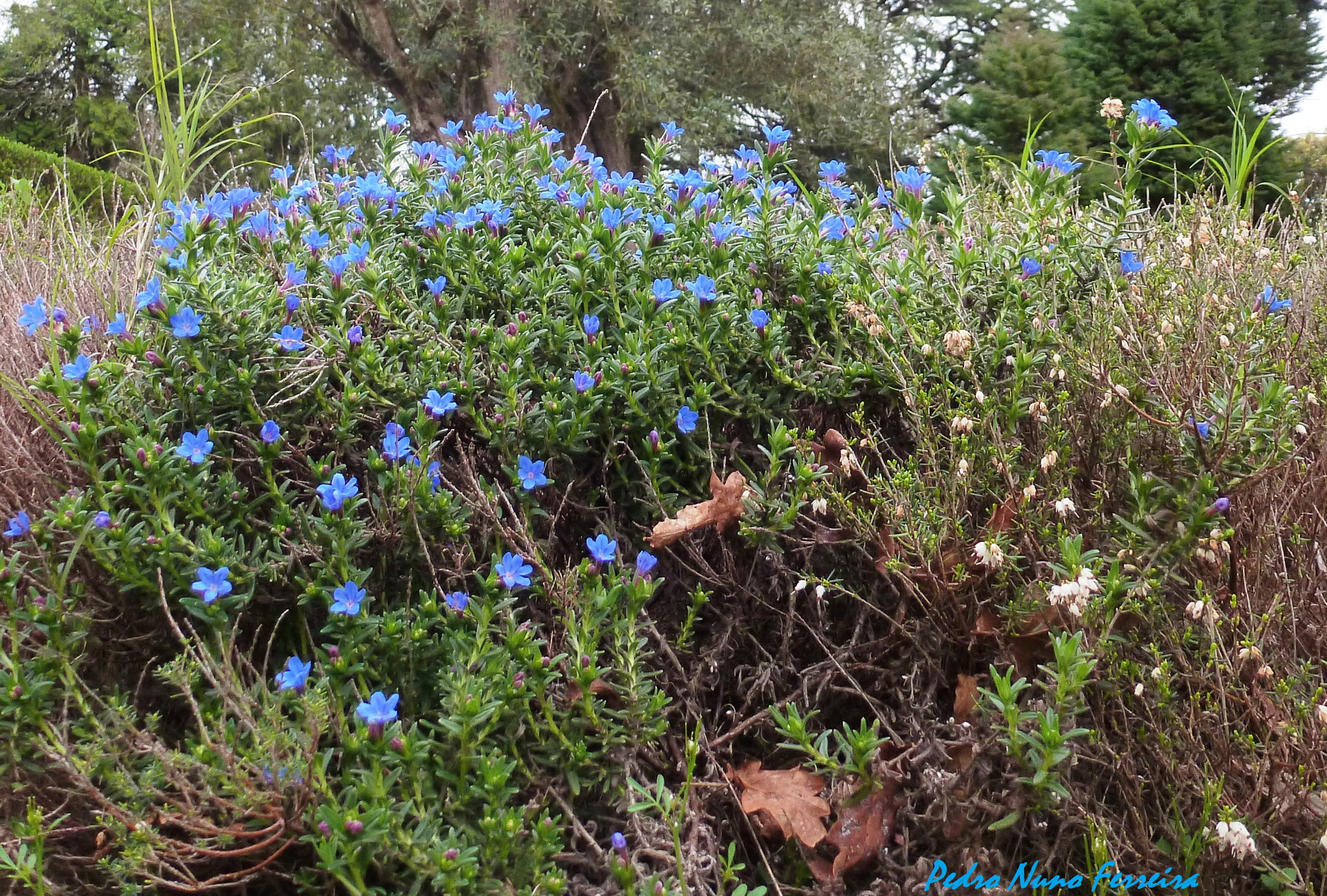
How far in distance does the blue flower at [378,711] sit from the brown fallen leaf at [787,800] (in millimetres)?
699

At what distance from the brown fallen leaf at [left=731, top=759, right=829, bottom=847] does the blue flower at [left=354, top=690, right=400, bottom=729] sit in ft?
2.29

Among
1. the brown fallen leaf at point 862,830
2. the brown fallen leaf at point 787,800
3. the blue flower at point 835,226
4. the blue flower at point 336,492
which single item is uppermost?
the blue flower at point 835,226

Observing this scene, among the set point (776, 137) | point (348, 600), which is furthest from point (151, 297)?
point (776, 137)

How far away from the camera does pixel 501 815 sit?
151 cm

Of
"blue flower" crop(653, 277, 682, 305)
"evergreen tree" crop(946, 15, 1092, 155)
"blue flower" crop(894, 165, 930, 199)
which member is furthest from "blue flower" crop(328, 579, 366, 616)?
"evergreen tree" crop(946, 15, 1092, 155)

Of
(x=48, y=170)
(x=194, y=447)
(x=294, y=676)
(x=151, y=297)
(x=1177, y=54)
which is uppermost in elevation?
(x=151, y=297)

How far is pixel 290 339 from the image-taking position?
200 centimetres

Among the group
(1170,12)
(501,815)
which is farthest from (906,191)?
(1170,12)

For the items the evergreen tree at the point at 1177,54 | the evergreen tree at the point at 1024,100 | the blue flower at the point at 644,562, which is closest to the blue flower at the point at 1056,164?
the blue flower at the point at 644,562

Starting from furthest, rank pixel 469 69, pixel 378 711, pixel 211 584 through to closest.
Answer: pixel 469 69 → pixel 211 584 → pixel 378 711

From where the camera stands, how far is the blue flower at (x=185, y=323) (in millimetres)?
1897

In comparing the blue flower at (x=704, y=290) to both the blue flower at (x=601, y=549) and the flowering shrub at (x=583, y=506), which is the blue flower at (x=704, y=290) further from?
the blue flower at (x=601, y=549)

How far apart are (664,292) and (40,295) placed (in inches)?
81.1

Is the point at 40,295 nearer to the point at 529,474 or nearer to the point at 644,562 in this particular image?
the point at 529,474
